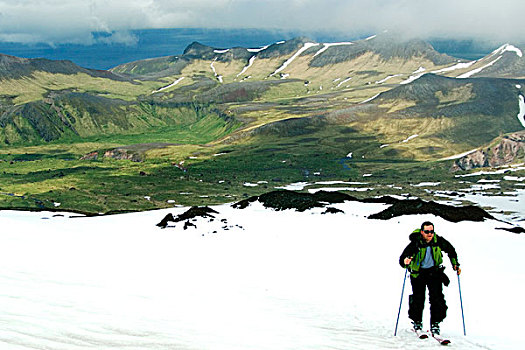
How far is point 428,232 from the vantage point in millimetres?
13492

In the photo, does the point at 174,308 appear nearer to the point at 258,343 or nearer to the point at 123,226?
the point at 258,343

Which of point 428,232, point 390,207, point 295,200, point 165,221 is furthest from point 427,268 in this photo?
point 295,200

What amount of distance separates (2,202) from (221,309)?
150m

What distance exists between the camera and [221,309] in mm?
15203

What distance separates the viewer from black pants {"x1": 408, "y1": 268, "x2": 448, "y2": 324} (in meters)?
13.6

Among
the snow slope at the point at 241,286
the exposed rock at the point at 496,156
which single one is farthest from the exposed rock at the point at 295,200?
the exposed rock at the point at 496,156

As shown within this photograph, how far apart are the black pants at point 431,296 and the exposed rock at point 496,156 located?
187m

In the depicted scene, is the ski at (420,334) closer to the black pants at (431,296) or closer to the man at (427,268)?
the man at (427,268)

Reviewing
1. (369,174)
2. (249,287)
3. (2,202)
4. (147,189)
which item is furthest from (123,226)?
(369,174)

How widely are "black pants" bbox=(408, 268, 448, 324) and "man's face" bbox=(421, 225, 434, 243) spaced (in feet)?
3.12

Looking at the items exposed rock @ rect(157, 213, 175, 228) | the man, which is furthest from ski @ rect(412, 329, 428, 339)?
exposed rock @ rect(157, 213, 175, 228)

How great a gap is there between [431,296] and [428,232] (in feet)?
6.32

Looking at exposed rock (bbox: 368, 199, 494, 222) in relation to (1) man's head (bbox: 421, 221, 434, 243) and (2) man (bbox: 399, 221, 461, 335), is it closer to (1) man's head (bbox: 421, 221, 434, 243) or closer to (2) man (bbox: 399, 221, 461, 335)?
(2) man (bbox: 399, 221, 461, 335)

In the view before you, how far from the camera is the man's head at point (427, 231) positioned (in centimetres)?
1346
